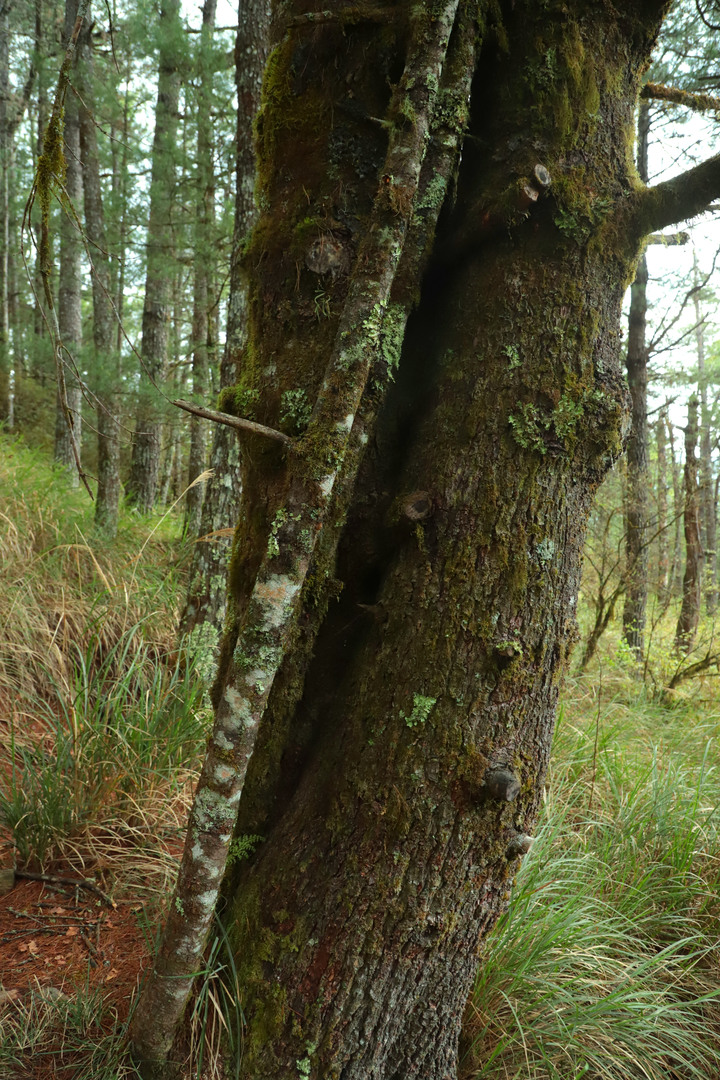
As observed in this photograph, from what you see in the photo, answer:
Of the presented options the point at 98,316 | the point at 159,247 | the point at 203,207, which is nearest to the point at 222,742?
the point at 159,247

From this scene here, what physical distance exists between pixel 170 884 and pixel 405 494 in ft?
4.86

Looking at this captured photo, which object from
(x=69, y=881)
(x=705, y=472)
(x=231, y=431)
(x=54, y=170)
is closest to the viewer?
(x=54, y=170)

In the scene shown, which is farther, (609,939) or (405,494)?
(609,939)

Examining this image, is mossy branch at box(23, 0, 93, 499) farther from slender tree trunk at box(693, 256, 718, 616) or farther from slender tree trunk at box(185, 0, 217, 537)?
slender tree trunk at box(693, 256, 718, 616)

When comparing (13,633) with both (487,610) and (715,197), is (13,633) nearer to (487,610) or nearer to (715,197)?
(487,610)

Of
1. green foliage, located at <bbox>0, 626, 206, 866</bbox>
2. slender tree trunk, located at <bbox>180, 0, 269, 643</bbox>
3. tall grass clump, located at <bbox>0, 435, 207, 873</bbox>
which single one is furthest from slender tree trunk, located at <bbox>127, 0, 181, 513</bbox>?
green foliage, located at <bbox>0, 626, 206, 866</bbox>

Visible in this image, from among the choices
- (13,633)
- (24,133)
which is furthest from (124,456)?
(24,133)

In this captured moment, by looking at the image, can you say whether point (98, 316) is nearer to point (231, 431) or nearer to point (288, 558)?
point (231, 431)

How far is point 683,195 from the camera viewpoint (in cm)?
152

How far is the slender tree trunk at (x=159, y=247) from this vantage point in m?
6.03

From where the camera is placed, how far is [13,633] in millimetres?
3064

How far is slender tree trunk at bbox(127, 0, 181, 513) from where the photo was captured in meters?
6.03

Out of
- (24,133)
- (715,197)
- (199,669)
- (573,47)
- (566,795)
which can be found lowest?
(566,795)

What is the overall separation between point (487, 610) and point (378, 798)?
51 cm
